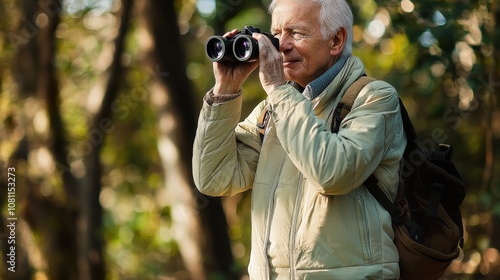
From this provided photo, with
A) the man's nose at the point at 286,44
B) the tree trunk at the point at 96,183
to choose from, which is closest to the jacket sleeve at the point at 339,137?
the man's nose at the point at 286,44

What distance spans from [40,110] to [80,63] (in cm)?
547

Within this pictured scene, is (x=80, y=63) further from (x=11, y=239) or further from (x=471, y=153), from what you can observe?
(x=471, y=153)

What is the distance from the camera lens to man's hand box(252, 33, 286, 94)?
2.59 metres

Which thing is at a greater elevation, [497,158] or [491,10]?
[491,10]

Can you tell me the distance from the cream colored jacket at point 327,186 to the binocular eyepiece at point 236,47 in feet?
0.56

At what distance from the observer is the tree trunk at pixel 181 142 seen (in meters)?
7.12

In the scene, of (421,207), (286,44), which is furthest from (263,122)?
(421,207)

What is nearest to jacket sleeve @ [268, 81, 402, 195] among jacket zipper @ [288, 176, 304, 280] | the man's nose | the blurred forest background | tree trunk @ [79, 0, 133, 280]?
jacket zipper @ [288, 176, 304, 280]

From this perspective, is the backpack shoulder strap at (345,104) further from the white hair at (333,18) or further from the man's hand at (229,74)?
the man's hand at (229,74)

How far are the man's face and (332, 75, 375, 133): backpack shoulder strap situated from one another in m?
0.17

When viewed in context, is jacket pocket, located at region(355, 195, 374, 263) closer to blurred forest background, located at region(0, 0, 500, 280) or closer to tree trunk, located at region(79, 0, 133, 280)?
blurred forest background, located at region(0, 0, 500, 280)

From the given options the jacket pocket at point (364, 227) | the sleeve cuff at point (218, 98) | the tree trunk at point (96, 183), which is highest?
the sleeve cuff at point (218, 98)

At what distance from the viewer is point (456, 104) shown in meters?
6.27

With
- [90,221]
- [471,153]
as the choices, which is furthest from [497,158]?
[90,221]
